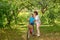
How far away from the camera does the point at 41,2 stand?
21.4 metres

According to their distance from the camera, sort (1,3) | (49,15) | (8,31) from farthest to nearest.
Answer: (49,15) < (8,31) < (1,3)

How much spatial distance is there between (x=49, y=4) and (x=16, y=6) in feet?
11.3

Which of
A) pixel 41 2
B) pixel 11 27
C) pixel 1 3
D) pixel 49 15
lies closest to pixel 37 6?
pixel 41 2

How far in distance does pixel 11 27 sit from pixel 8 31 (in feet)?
3.83

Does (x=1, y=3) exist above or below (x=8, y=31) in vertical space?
above

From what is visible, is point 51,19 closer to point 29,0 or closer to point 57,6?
point 57,6

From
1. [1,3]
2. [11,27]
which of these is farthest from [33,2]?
[1,3]

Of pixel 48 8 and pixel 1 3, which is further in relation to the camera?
pixel 48 8

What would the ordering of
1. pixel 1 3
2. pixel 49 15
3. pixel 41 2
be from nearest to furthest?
pixel 1 3, pixel 49 15, pixel 41 2

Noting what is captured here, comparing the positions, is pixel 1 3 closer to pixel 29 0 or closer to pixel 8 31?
pixel 8 31

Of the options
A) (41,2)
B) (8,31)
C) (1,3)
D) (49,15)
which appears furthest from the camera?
(41,2)

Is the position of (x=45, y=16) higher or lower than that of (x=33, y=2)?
lower

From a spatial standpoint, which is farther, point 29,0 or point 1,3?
point 29,0

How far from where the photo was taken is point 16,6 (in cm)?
1884
